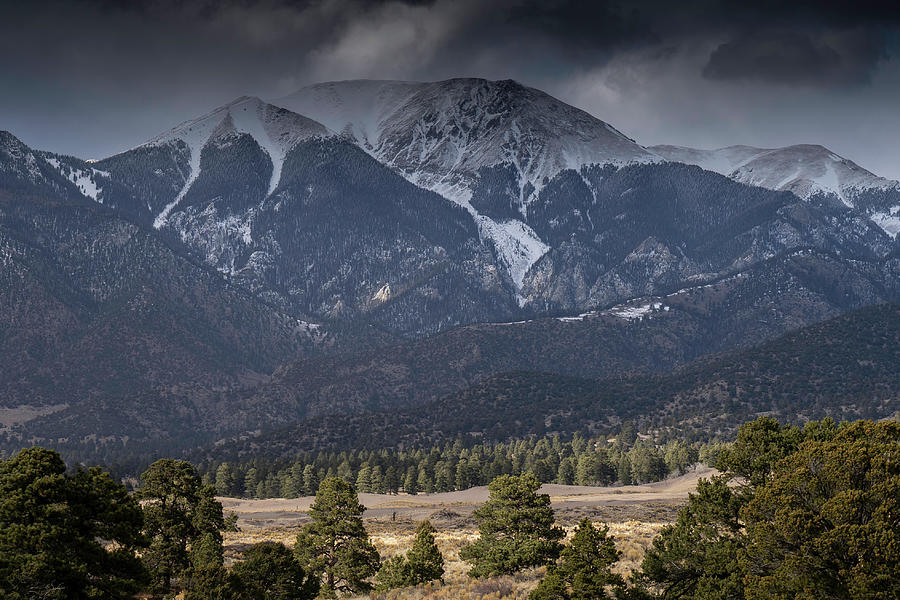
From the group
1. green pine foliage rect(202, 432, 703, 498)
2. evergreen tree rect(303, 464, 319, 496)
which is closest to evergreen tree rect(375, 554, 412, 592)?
green pine foliage rect(202, 432, 703, 498)

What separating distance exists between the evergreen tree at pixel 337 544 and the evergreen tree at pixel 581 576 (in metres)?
14.3

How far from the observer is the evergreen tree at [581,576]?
29219 millimetres

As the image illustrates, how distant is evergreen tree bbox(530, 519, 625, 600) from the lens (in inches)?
1150

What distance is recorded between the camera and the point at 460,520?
92.2 meters

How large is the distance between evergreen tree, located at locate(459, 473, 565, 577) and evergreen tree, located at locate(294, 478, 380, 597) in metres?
5.84

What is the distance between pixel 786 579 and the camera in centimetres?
2331

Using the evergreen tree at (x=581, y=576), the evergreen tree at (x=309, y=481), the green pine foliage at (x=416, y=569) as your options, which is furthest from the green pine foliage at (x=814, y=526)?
the evergreen tree at (x=309, y=481)

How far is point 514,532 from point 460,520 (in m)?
51.2

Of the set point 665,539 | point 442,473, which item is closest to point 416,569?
point 665,539

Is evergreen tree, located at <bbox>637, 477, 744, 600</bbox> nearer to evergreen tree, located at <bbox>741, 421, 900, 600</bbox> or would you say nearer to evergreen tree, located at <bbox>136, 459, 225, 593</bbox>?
evergreen tree, located at <bbox>741, 421, 900, 600</bbox>

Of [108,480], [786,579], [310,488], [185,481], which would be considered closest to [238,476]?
[310,488]

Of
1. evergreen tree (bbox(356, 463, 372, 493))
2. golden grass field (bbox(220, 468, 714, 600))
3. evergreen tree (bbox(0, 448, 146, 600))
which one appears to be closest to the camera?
evergreen tree (bbox(0, 448, 146, 600))

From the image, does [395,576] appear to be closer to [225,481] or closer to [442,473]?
[442,473]

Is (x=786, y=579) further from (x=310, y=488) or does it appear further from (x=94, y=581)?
(x=310, y=488)
